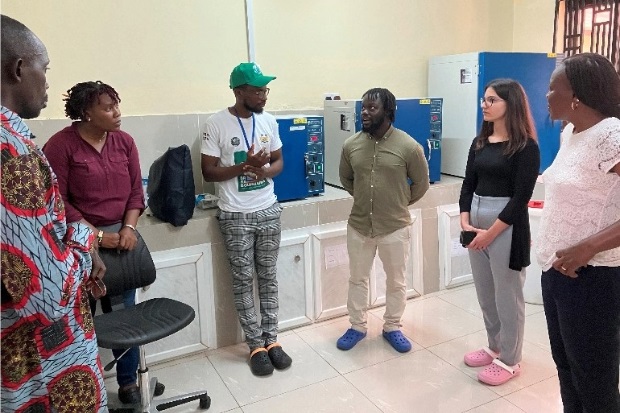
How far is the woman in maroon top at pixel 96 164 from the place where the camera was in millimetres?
2162

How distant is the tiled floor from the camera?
2.42 meters

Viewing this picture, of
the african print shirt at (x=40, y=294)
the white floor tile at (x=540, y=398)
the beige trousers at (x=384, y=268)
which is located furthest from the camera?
the beige trousers at (x=384, y=268)

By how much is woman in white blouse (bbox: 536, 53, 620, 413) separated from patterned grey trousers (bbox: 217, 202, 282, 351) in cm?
149

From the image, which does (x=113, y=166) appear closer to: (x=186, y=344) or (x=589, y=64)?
(x=186, y=344)

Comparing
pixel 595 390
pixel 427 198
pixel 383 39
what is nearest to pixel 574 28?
pixel 383 39

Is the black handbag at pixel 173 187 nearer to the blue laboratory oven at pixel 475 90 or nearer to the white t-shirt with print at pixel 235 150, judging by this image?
the white t-shirt with print at pixel 235 150

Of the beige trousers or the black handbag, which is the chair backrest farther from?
the beige trousers

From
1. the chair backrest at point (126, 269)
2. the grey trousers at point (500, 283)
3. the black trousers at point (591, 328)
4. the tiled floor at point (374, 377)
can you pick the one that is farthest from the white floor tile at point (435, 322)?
the chair backrest at point (126, 269)

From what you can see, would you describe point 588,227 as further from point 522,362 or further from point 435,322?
point 435,322

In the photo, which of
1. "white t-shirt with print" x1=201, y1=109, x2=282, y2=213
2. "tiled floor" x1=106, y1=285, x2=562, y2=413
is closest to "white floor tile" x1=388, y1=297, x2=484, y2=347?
"tiled floor" x1=106, y1=285, x2=562, y2=413

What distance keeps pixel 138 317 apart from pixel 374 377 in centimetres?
127

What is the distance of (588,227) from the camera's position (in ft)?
5.15

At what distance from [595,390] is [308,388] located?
1356 mm

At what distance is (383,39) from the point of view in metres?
4.01
